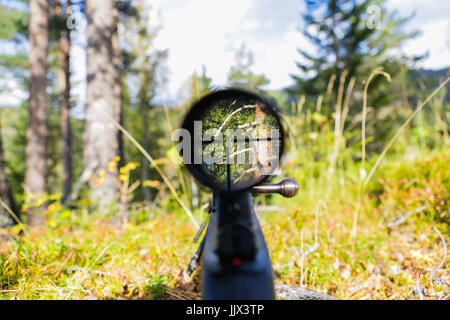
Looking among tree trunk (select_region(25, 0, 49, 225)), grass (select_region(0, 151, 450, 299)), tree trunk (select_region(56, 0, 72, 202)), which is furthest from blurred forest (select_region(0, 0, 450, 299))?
tree trunk (select_region(56, 0, 72, 202))

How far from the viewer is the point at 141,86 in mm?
20422

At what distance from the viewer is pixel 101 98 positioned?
11.9 feet

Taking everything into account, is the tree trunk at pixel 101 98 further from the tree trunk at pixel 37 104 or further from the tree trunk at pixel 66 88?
the tree trunk at pixel 66 88

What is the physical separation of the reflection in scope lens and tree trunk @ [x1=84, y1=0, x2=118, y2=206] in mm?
2817

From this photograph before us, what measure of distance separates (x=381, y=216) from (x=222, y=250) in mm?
2405

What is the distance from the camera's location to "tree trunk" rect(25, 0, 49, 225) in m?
6.79

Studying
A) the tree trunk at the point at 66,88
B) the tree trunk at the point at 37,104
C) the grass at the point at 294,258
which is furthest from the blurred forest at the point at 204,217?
the tree trunk at the point at 66,88

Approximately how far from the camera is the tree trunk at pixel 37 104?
679cm

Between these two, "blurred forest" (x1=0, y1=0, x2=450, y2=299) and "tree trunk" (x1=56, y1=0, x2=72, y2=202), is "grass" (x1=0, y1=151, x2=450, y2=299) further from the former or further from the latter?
"tree trunk" (x1=56, y1=0, x2=72, y2=202)

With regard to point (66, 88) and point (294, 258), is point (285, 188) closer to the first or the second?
point (294, 258)

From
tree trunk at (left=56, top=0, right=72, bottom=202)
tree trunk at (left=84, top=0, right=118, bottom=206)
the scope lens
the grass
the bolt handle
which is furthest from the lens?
tree trunk at (left=56, top=0, right=72, bottom=202)

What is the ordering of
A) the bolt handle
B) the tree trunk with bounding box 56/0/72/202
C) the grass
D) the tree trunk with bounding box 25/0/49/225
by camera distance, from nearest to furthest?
the bolt handle, the grass, the tree trunk with bounding box 25/0/49/225, the tree trunk with bounding box 56/0/72/202
